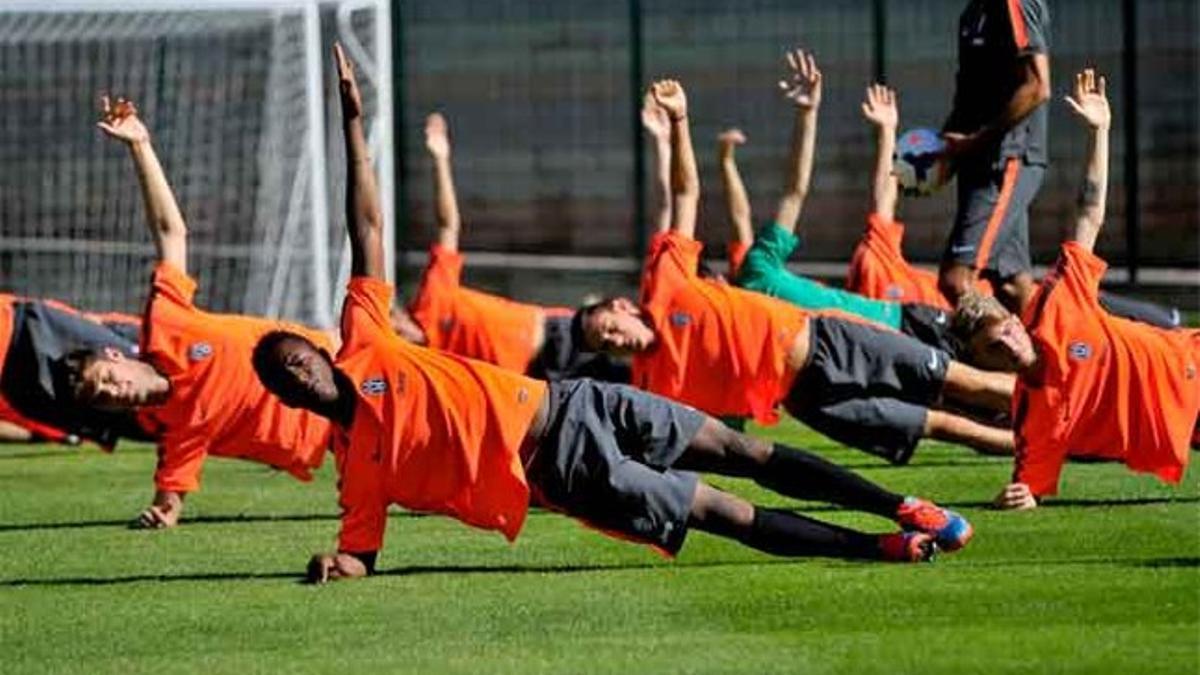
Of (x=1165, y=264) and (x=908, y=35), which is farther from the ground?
(x=908, y=35)

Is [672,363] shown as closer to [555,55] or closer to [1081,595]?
[1081,595]

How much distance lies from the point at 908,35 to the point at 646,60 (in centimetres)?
204

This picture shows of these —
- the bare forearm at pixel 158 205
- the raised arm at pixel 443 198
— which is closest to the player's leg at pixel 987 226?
→ the raised arm at pixel 443 198

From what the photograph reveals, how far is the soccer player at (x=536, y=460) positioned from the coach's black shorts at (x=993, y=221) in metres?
3.56

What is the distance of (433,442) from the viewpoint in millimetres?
11711

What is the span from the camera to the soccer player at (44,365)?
16.5m

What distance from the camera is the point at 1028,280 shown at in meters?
15.4

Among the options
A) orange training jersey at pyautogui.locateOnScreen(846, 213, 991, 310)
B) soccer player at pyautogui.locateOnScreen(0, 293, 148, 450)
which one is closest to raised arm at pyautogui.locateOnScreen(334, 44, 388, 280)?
soccer player at pyautogui.locateOnScreen(0, 293, 148, 450)

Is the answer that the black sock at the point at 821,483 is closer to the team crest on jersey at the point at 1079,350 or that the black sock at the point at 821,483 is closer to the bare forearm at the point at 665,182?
the team crest on jersey at the point at 1079,350

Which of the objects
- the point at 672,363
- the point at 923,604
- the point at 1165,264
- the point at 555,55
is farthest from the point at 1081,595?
the point at 555,55

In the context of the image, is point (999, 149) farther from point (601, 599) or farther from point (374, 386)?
point (601, 599)

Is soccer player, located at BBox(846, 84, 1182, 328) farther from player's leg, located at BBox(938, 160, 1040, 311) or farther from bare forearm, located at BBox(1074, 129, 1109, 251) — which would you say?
bare forearm, located at BBox(1074, 129, 1109, 251)

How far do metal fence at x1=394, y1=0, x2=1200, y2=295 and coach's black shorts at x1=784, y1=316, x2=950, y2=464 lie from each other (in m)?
10.2

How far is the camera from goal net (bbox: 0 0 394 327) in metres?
23.0
